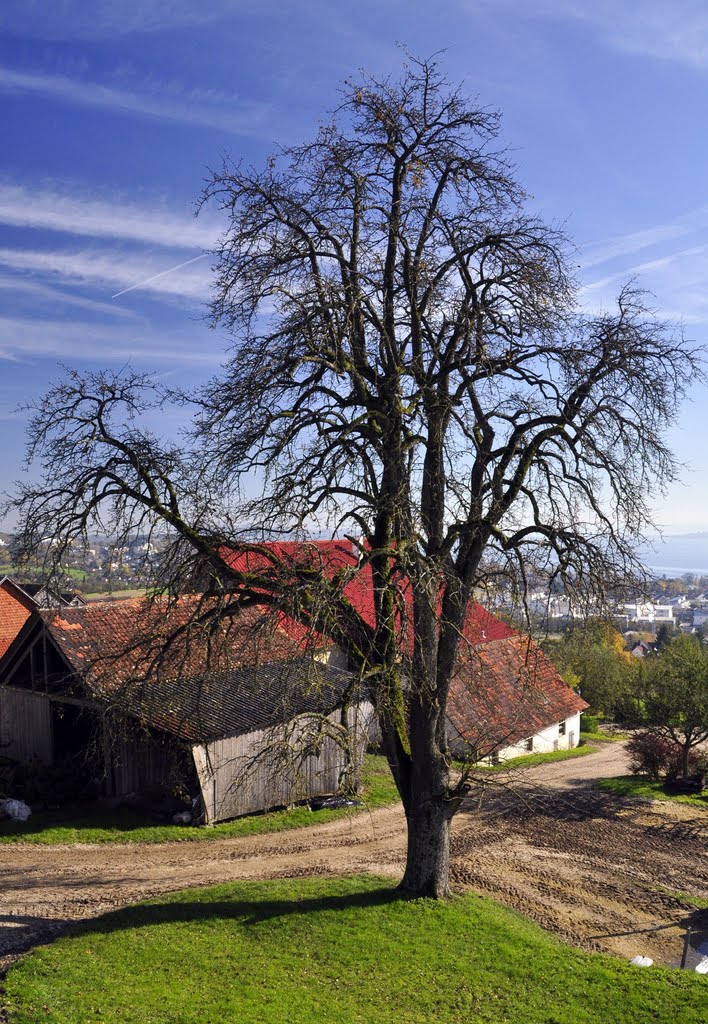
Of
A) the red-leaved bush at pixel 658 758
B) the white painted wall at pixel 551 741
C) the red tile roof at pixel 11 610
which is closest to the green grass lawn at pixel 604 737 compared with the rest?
the white painted wall at pixel 551 741

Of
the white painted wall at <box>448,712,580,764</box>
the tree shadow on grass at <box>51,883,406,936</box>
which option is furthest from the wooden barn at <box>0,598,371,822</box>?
the white painted wall at <box>448,712,580,764</box>

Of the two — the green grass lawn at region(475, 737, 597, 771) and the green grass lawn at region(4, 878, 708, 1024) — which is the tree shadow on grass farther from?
the green grass lawn at region(475, 737, 597, 771)

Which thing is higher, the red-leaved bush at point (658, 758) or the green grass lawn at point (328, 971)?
the green grass lawn at point (328, 971)

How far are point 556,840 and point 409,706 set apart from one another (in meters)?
9.33

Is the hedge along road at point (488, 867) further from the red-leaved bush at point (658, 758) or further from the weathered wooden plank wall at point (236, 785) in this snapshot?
the red-leaved bush at point (658, 758)

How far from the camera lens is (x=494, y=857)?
741 inches

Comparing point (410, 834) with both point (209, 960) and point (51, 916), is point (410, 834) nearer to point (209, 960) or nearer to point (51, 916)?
point (209, 960)

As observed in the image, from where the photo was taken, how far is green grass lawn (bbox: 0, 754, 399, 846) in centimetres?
1903

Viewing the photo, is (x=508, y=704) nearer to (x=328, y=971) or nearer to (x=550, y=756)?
(x=550, y=756)

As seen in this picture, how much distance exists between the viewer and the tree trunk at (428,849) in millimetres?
14203

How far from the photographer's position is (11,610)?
32.4 meters

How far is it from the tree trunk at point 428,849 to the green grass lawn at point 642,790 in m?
14.3

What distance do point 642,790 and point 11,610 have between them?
Result: 82.7 ft

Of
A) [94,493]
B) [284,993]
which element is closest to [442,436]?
[94,493]
